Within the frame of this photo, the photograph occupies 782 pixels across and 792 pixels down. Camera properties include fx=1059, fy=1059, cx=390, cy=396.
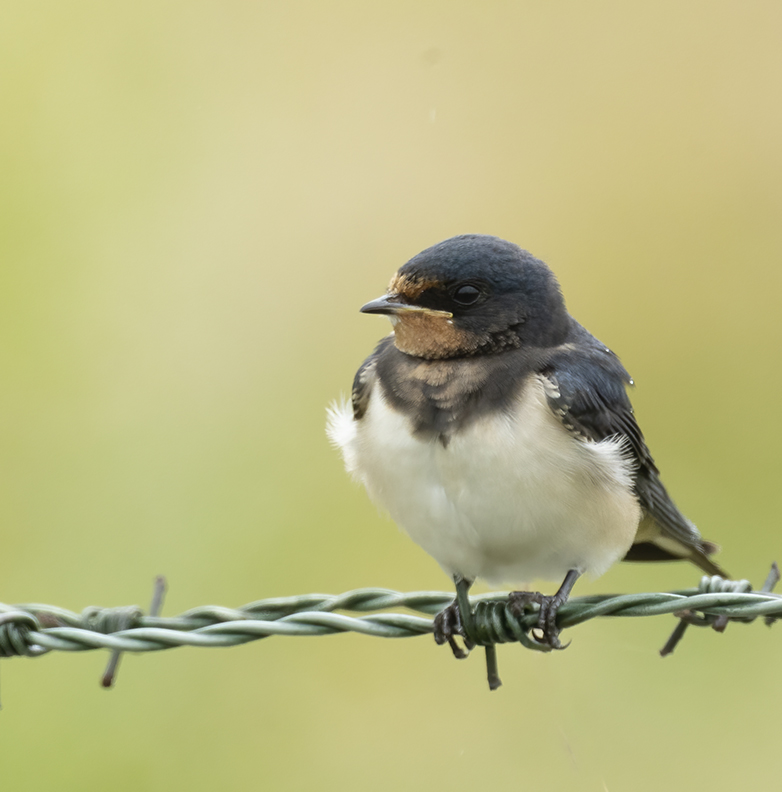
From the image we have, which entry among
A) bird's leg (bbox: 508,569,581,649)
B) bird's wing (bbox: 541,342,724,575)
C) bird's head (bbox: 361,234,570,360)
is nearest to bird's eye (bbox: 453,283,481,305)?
bird's head (bbox: 361,234,570,360)

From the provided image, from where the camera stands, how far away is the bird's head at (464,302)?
100 inches

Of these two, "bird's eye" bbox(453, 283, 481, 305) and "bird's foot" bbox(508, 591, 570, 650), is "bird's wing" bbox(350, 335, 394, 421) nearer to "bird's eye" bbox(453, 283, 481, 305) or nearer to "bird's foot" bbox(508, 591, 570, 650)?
"bird's eye" bbox(453, 283, 481, 305)

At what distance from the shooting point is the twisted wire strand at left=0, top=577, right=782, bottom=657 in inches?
73.1

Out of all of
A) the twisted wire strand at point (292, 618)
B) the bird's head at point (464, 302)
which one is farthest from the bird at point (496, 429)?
the twisted wire strand at point (292, 618)

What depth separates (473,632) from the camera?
7.34 feet

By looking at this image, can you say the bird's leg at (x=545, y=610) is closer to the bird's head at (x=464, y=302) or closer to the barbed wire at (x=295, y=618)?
the barbed wire at (x=295, y=618)

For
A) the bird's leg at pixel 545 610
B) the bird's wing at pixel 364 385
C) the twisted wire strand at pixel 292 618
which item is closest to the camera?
the twisted wire strand at pixel 292 618

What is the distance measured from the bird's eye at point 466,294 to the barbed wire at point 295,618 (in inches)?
29.5

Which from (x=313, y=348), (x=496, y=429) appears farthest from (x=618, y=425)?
(x=313, y=348)

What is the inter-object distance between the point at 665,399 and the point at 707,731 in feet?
4.45

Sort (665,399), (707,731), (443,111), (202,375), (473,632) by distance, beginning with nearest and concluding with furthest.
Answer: (473,632), (707,731), (665,399), (202,375), (443,111)

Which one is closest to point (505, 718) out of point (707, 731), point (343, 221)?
point (707, 731)

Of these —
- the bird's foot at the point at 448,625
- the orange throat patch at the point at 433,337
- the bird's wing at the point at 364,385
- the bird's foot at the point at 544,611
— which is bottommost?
the bird's foot at the point at 448,625

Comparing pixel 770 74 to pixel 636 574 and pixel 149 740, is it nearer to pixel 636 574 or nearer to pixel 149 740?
pixel 636 574
